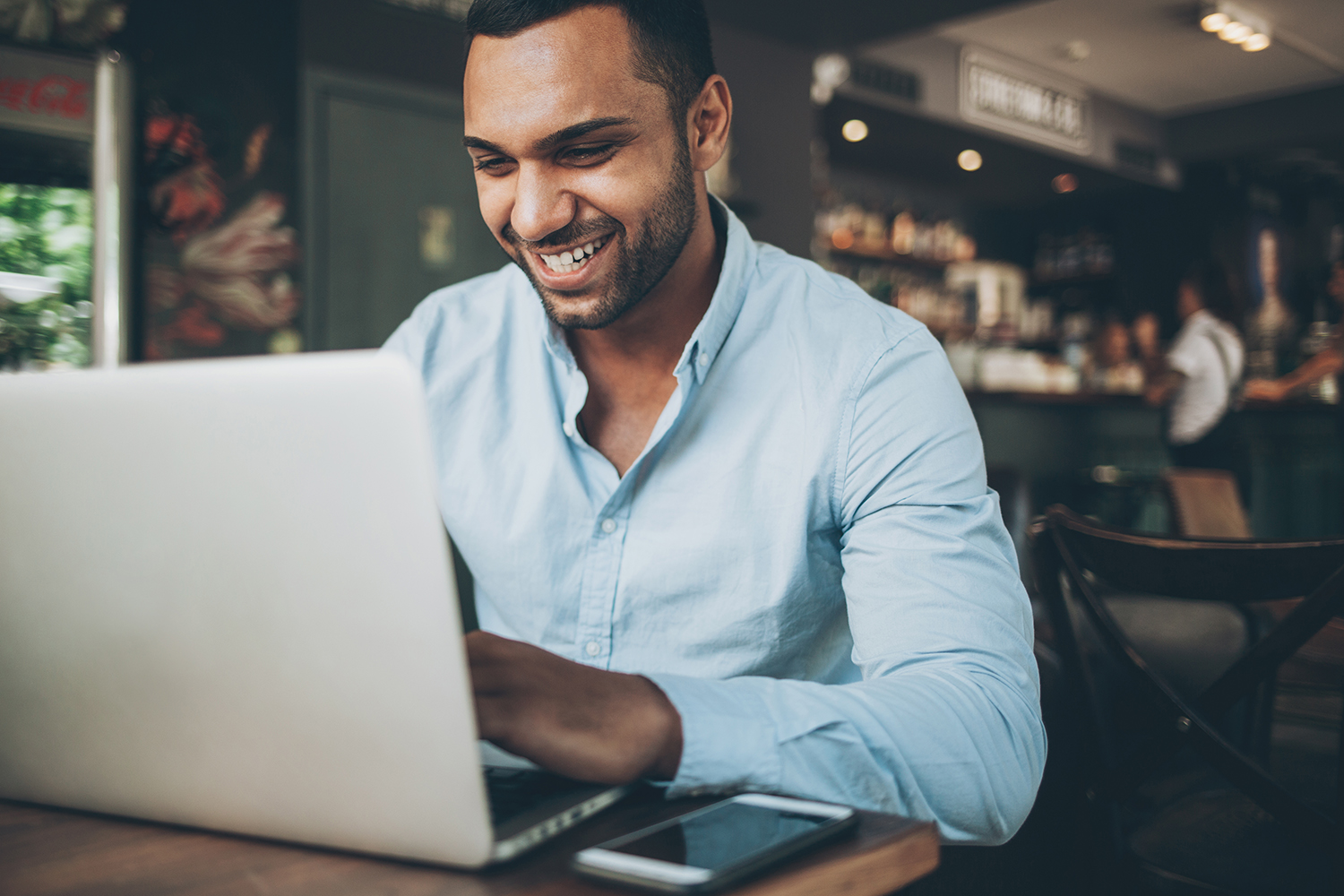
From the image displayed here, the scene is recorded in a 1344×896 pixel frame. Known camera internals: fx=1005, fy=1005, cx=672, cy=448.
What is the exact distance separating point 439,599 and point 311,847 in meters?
0.19

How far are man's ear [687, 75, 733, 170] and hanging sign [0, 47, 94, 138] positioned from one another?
1856 mm

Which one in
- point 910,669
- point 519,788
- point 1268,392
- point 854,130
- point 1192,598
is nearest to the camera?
point 519,788

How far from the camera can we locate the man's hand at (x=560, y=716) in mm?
542

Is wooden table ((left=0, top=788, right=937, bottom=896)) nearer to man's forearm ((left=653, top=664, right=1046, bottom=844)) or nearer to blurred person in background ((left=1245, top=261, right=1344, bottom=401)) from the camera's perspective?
man's forearm ((left=653, top=664, right=1046, bottom=844))

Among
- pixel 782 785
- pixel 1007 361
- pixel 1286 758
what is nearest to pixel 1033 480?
pixel 1007 361

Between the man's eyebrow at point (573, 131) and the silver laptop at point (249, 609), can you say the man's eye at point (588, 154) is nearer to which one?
the man's eyebrow at point (573, 131)

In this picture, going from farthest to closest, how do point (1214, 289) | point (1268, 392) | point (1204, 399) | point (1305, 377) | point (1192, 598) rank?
point (1214, 289) → point (1268, 392) → point (1305, 377) → point (1204, 399) → point (1192, 598)

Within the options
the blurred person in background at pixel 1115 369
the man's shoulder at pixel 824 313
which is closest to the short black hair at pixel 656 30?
the man's shoulder at pixel 824 313

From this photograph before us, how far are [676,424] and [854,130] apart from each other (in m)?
5.21

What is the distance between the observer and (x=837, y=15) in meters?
4.10

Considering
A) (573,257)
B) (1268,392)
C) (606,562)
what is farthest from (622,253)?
(1268,392)

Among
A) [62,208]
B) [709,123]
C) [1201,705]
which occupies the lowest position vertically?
[1201,705]

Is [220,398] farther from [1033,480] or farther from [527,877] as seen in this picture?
[1033,480]

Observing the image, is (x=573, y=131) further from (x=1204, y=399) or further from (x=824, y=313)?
(x=1204, y=399)
